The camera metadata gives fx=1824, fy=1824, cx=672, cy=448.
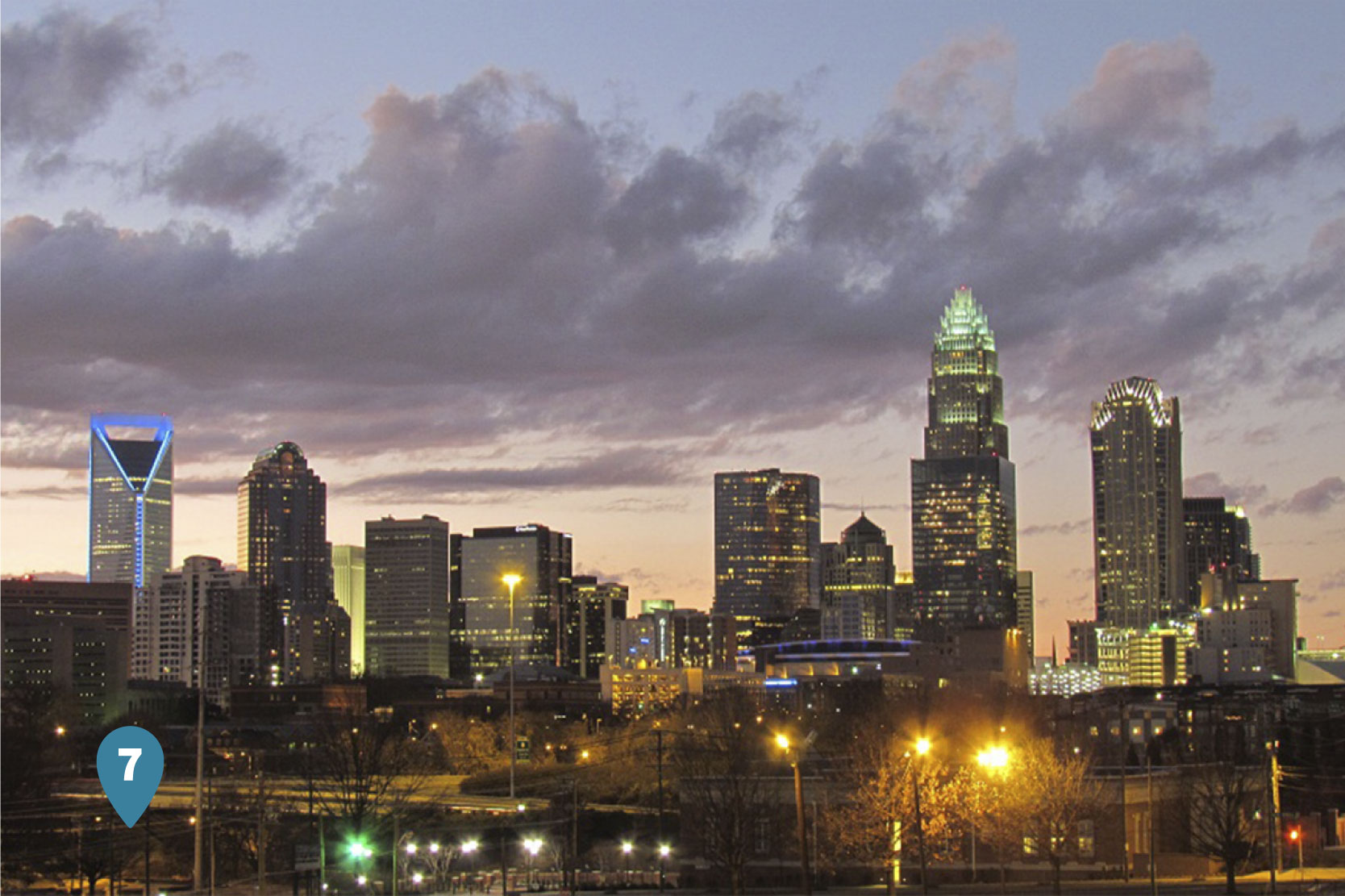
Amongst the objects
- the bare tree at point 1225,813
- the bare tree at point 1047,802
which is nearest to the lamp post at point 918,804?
the bare tree at point 1047,802

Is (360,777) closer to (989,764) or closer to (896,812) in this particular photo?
(896,812)

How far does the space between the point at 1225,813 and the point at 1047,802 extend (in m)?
7.93

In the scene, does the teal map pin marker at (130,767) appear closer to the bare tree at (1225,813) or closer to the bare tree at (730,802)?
the bare tree at (730,802)

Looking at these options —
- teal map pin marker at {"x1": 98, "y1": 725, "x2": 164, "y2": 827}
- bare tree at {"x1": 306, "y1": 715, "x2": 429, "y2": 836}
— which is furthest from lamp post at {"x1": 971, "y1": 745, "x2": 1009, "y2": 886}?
teal map pin marker at {"x1": 98, "y1": 725, "x2": 164, "y2": 827}

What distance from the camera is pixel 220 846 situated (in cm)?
8594

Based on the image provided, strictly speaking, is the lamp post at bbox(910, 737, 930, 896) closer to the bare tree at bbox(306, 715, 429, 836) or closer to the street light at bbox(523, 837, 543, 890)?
the bare tree at bbox(306, 715, 429, 836)

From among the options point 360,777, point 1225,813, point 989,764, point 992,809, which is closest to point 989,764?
point 989,764

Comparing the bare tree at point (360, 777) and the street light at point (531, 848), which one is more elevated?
the bare tree at point (360, 777)

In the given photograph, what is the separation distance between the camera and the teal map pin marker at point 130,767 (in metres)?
29.7

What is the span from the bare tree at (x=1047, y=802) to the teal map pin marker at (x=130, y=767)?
1671 inches

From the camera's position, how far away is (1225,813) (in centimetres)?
7188

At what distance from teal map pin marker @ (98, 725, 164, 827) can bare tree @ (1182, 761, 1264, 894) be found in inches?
1615

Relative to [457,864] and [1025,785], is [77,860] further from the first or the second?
[1025,785]

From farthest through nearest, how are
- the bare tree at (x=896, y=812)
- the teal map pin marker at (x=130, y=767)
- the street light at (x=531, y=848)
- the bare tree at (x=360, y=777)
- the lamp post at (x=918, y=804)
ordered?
the street light at (x=531, y=848), the bare tree at (x=896, y=812), the bare tree at (x=360, y=777), the lamp post at (x=918, y=804), the teal map pin marker at (x=130, y=767)
